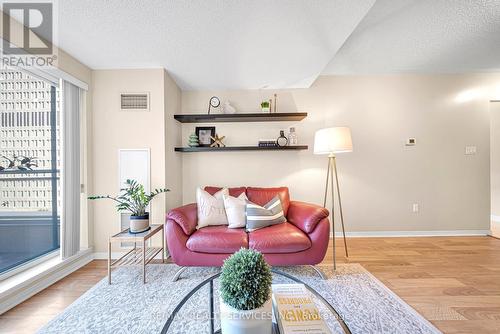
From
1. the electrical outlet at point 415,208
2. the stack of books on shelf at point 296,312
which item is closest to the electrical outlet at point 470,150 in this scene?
the electrical outlet at point 415,208

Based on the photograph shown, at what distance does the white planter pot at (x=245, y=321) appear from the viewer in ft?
2.83

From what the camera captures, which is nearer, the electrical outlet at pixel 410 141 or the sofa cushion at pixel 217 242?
the sofa cushion at pixel 217 242

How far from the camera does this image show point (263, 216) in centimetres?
232

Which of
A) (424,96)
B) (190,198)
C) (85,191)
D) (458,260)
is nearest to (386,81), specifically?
(424,96)

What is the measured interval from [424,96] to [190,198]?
4.06 metres

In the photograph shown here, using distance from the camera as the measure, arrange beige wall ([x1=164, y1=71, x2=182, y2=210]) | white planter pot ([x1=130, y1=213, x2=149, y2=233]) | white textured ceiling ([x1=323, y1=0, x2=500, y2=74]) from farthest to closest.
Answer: beige wall ([x1=164, y1=71, x2=182, y2=210]) < white planter pot ([x1=130, y1=213, x2=149, y2=233]) < white textured ceiling ([x1=323, y1=0, x2=500, y2=74])

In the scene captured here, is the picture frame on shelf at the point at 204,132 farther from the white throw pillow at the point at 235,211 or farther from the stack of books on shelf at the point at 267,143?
the white throw pillow at the point at 235,211

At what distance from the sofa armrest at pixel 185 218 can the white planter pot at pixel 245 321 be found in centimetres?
133

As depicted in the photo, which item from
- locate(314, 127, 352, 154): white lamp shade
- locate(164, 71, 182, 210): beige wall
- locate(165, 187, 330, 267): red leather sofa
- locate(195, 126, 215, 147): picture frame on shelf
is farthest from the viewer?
locate(195, 126, 215, 147): picture frame on shelf

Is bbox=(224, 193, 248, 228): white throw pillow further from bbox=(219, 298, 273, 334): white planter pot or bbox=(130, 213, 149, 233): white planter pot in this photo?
bbox=(219, 298, 273, 334): white planter pot

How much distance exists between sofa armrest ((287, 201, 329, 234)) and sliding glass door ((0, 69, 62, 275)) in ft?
8.96

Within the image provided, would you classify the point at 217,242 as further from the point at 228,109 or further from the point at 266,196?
the point at 228,109

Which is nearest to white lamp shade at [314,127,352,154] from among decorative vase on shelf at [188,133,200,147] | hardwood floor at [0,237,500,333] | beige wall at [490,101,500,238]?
hardwood floor at [0,237,500,333]

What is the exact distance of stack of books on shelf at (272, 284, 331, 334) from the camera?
0.88m
